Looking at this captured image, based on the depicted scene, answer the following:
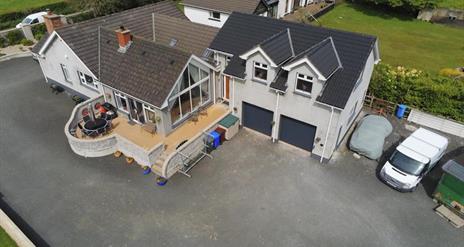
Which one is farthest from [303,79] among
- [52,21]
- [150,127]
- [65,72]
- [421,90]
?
[65,72]

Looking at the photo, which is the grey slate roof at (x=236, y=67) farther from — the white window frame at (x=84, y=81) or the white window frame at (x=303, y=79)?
the white window frame at (x=84, y=81)

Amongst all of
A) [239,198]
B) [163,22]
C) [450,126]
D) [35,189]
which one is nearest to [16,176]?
[35,189]

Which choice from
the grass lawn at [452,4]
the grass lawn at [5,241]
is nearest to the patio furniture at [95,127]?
the grass lawn at [5,241]

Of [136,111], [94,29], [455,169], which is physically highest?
[94,29]

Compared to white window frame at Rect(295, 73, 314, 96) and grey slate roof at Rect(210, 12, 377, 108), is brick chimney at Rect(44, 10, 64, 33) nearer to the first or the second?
grey slate roof at Rect(210, 12, 377, 108)

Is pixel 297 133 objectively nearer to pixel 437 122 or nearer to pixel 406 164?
pixel 406 164

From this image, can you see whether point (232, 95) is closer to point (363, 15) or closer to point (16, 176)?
point (16, 176)
